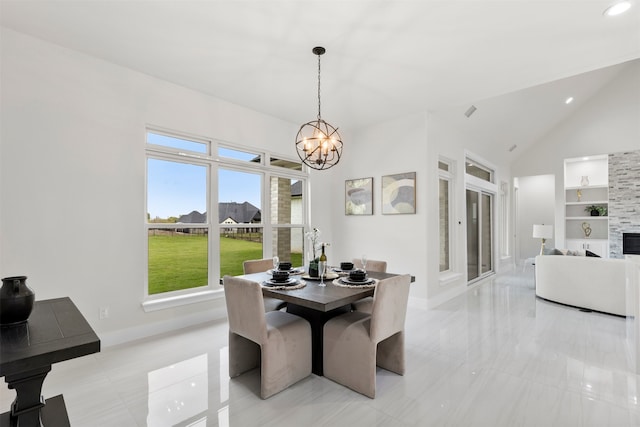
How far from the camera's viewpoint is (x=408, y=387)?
2.37 m

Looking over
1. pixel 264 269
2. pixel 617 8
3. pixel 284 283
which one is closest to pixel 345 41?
pixel 617 8

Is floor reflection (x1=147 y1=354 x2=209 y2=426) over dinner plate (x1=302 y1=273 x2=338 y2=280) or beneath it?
→ beneath

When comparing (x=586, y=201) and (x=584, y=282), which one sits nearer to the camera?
(x=584, y=282)

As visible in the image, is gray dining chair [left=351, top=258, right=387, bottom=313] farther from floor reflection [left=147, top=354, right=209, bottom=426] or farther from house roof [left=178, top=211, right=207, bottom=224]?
house roof [left=178, top=211, right=207, bottom=224]

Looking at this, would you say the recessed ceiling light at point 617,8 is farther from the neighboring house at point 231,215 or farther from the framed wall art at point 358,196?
the neighboring house at point 231,215

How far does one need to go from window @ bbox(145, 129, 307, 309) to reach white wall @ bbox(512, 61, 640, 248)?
7045 mm

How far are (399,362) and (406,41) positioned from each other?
9.60 ft

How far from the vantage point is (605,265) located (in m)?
4.13

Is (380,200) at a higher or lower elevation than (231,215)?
higher

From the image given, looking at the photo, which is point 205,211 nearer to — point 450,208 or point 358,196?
point 358,196

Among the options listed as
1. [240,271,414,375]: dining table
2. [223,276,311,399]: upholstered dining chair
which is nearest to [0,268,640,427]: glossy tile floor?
[223,276,311,399]: upholstered dining chair

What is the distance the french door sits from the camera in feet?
20.2

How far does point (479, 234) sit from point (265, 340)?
5.83 m

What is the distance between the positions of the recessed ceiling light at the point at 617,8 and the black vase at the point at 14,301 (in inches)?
172
